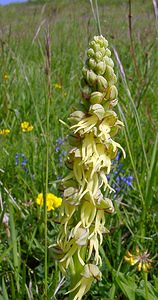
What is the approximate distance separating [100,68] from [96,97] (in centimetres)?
5

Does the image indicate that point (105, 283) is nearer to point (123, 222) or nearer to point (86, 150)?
point (123, 222)

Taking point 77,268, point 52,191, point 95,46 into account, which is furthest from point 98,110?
point 52,191

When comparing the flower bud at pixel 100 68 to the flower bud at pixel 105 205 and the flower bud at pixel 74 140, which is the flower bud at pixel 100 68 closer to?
the flower bud at pixel 74 140

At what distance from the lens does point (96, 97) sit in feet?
2.91

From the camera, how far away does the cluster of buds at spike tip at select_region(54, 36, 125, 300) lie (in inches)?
35.4

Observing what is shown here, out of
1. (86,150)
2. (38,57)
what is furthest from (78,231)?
(38,57)

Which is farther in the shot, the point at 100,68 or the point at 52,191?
the point at 52,191

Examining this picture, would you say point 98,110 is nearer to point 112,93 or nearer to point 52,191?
point 112,93

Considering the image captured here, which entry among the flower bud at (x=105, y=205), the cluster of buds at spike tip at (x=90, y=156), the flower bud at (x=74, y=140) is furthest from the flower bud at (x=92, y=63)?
the flower bud at (x=105, y=205)

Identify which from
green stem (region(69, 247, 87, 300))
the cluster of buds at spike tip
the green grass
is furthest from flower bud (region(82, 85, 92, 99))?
green stem (region(69, 247, 87, 300))

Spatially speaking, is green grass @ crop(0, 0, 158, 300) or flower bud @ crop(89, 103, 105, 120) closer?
flower bud @ crop(89, 103, 105, 120)

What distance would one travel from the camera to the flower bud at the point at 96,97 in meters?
0.88

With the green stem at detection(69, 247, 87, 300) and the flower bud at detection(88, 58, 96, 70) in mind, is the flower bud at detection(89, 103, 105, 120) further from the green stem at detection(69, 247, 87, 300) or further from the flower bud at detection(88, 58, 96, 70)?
the green stem at detection(69, 247, 87, 300)

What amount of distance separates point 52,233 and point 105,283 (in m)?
0.30
